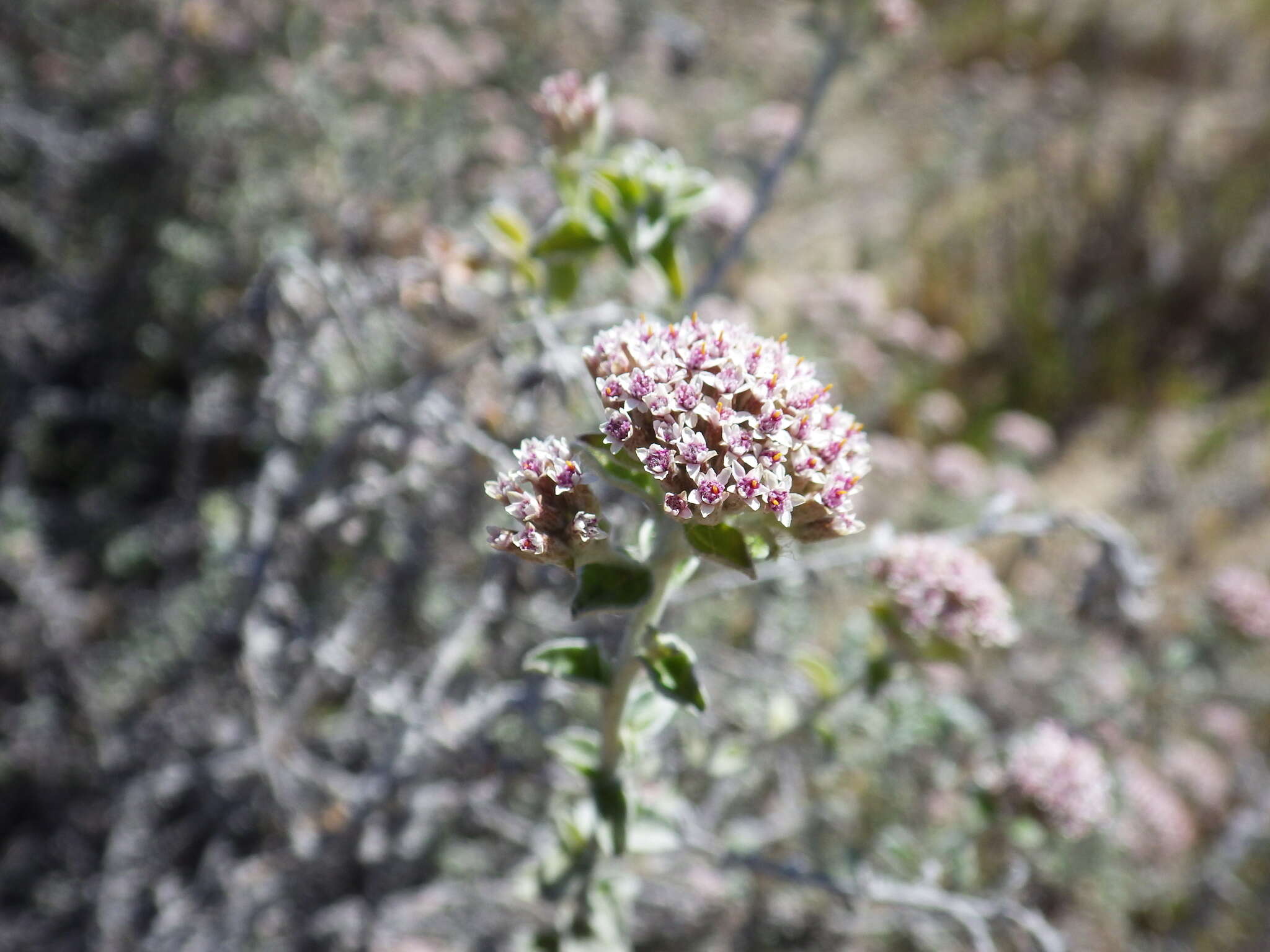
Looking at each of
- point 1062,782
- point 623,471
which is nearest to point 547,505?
point 623,471

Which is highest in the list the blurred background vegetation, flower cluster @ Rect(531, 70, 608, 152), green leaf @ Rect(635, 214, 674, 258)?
flower cluster @ Rect(531, 70, 608, 152)

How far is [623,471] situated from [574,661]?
0.90ft

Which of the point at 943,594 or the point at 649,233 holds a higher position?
the point at 649,233

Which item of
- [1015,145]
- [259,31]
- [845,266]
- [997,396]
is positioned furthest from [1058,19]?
[259,31]

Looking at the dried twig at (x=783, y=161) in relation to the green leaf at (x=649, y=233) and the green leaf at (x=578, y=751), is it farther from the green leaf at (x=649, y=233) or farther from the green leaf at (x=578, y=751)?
the green leaf at (x=578, y=751)

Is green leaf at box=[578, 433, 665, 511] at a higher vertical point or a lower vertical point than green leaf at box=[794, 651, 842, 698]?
higher

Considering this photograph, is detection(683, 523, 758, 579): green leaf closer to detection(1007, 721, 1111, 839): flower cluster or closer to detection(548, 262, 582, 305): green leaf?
detection(548, 262, 582, 305): green leaf

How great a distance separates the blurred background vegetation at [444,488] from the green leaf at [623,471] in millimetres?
363

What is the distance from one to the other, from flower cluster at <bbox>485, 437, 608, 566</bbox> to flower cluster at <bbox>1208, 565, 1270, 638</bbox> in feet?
7.86

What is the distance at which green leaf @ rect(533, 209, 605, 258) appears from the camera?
4.88 ft

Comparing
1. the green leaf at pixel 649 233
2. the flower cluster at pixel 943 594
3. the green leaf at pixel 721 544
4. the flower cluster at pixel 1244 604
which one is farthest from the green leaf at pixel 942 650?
the flower cluster at pixel 1244 604

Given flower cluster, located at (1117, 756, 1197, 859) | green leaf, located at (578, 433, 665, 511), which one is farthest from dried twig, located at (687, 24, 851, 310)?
flower cluster, located at (1117, 756, 1197, 859)

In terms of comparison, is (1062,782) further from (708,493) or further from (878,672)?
(708,493)

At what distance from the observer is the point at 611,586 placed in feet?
3.53
